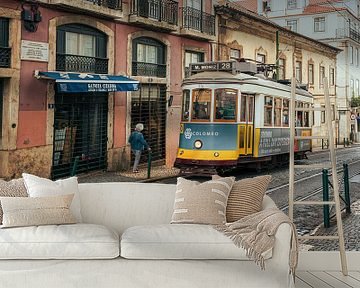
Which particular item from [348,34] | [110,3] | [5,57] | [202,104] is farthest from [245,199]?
[348,34]

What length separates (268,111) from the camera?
959 cm

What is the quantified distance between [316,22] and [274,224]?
15399 mm

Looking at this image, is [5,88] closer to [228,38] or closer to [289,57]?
[228,38]

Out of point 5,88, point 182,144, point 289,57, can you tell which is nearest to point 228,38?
point 289,57

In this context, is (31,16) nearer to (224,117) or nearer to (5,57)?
(5,57)

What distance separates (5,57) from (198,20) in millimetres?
5874

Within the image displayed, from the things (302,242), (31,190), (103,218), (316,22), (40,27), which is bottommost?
(302,242)

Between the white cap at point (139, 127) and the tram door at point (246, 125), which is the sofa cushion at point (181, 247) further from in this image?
the white cap at point (139, 127)

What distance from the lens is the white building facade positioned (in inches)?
551

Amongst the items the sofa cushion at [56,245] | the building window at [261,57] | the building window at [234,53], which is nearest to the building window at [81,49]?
the building window at [234,53]

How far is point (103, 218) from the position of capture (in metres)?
3.09

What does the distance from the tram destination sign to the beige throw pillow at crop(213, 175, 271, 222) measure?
6.16 metres

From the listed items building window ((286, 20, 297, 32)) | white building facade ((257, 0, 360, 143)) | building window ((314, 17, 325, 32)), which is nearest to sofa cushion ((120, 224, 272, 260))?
white building facade ((257, 0, 360, 143))

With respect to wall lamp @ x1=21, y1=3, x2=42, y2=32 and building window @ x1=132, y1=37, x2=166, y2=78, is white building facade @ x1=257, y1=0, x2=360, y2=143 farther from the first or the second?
wall lamp @ x1=21, y1=3, x2=42, y2=32
